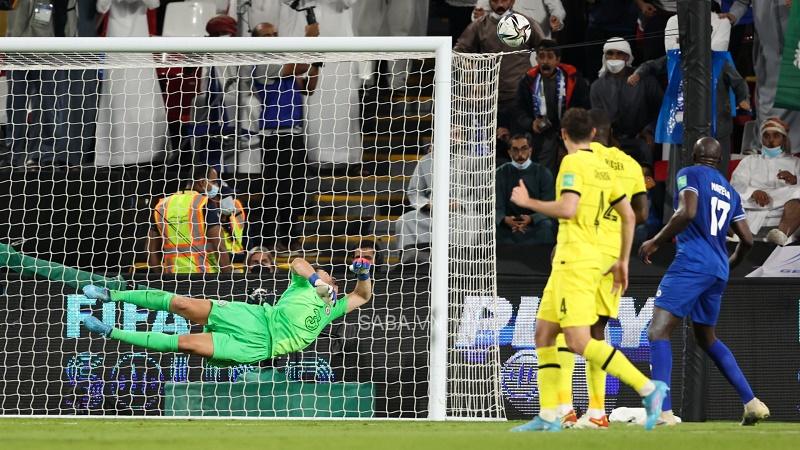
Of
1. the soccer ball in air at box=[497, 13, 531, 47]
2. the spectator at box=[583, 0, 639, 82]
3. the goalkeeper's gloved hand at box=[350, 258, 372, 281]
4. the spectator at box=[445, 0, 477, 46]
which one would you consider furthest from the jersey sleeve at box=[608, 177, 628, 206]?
the spectator at box=[445, 0, 477, 46]

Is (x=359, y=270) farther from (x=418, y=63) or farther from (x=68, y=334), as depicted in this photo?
(x=418, y=63)

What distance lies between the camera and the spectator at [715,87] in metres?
12.7

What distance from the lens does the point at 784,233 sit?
12.5m

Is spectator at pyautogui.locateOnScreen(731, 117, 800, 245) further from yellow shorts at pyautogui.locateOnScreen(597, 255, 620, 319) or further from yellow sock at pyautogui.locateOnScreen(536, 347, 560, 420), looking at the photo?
yellow sock at pyautogui.locateOnScreen(536, 347, 560, 420)

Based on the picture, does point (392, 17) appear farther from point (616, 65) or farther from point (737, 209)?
point (737, 209)

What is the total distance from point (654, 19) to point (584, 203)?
22.6 feet

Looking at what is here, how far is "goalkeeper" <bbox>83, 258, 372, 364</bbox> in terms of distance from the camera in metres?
10.7

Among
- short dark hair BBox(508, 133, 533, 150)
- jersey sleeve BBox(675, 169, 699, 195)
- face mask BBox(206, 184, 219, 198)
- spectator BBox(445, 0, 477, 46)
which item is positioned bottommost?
jersey sleeve BBox(675, 169, 699, 195)

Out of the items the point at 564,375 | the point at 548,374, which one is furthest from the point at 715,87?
the point at 548,374

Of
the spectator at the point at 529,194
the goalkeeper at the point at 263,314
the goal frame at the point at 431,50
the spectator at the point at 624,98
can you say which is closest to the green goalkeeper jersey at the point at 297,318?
the goalkeeper at the point at 263,314

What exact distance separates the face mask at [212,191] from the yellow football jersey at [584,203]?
5003 millimetres

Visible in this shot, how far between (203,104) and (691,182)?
5.94 meters

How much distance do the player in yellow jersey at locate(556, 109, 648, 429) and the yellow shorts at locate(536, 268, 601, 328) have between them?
0.31 m

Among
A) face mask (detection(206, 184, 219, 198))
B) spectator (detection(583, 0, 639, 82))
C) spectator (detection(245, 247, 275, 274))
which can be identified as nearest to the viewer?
spectator (detection(245, 247, 275, 274))
